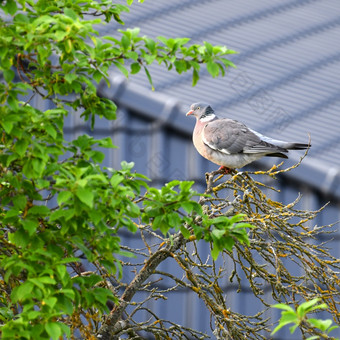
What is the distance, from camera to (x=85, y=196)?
538cm

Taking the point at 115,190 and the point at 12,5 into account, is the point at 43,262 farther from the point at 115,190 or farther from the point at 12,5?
the point at 12,5

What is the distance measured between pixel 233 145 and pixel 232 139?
0.12 meters

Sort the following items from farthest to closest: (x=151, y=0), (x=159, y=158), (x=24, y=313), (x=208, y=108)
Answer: (x=151, y=0)
(x=159, y=158)
(x=208, y=108)
(x=24, y=313)

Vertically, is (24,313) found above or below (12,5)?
below

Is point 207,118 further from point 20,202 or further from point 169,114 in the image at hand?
point 169,114

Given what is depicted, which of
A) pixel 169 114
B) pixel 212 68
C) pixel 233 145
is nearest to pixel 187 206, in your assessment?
pixel 212 68

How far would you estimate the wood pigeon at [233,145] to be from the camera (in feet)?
27.2

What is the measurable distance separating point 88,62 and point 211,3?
13.8 metres

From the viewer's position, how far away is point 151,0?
18.6 m

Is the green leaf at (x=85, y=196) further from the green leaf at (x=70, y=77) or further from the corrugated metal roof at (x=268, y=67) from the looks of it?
the corrugated metal roof at (x=268, y=67)

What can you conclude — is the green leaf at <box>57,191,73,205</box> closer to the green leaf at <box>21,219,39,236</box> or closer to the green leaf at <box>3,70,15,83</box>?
the green leaf at <box>21,219,39,236</box>

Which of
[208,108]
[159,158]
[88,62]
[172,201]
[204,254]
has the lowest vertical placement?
[204,254]

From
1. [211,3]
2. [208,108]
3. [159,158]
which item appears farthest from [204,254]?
[211,3]

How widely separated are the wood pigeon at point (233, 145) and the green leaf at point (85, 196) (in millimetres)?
2994
